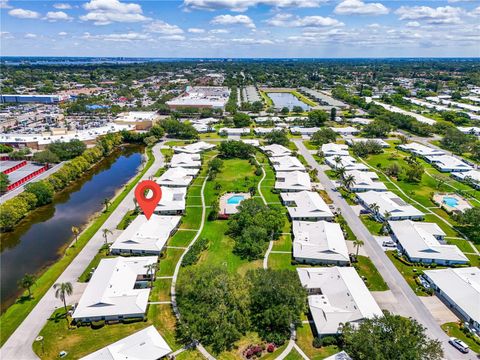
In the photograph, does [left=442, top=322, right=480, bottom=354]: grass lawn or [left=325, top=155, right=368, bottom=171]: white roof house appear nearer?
[left=442, top=322, right=480, bottom=354]: grass lawn

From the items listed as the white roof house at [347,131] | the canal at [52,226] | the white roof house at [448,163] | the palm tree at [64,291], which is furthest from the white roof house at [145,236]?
the white roof house at [347,131]

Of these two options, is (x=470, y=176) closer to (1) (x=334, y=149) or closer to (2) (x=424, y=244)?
(1) (x=334, y=149)

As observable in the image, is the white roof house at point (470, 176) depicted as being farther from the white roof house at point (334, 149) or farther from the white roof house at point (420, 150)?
the white roof house at point (334, 149)

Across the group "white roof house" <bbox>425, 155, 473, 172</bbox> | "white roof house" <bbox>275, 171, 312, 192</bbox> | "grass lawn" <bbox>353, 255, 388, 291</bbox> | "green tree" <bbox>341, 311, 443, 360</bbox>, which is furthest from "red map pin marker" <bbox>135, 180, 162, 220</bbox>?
"white roof house" <bbox>425, 155, 473, 172</bbox>

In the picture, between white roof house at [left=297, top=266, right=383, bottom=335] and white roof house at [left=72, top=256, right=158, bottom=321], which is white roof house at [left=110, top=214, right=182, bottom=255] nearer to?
white roof house at [left=72, top=256, right=158, bottom=321]

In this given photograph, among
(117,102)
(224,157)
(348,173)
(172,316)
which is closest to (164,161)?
(224,157)
